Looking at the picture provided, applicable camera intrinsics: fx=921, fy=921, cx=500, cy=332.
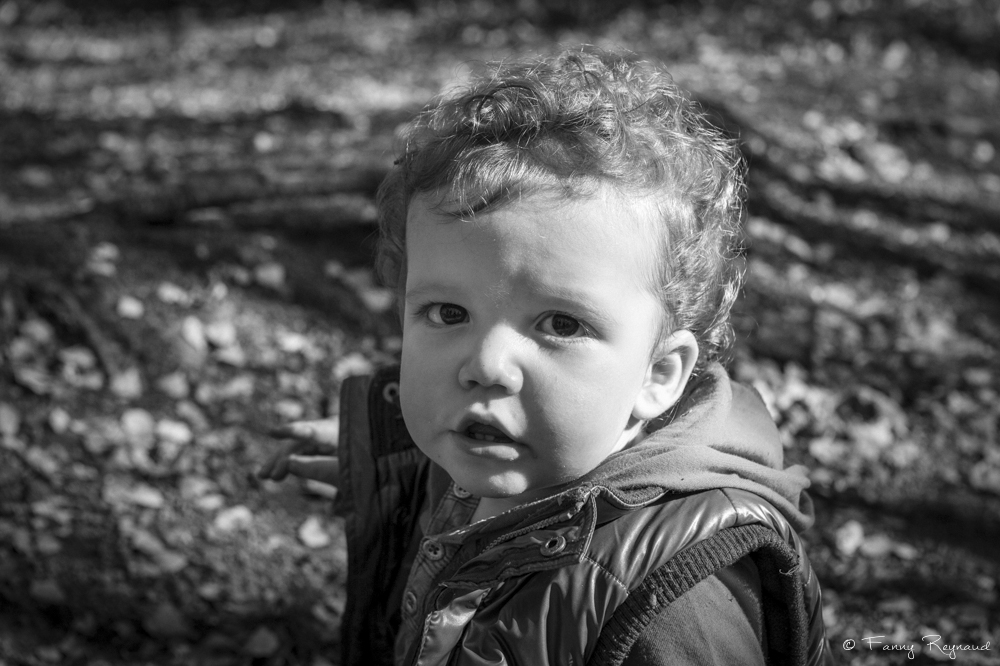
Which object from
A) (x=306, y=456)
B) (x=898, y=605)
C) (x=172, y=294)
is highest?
(x=306, y=456)

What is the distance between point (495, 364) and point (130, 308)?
3043mm

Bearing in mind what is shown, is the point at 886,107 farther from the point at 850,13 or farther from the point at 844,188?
the point at 850,13

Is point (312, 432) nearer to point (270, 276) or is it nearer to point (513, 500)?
point (513, 500)

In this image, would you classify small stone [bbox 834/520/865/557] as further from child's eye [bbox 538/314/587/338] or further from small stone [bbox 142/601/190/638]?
small stone [bbox 142/601/190/638]

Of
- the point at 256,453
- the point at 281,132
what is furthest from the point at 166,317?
the point at 281,132

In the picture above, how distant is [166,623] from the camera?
3076mm

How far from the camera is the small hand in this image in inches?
103

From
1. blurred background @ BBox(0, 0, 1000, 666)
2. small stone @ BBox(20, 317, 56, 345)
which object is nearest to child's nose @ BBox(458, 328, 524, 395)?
blurred background @ BBox(0, 0, 1000, 666)

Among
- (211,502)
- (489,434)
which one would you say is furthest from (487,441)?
(211,502)

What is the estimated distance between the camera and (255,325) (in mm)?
4395

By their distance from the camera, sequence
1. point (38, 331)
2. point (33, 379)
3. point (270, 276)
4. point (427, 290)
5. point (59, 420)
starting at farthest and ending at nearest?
point (270, 276), point (38, 331), point (33, 379), point (59, 420), point (427, 290)

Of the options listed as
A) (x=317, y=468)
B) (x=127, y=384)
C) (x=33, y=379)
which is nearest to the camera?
(x=317, y=468)

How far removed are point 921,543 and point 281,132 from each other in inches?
187

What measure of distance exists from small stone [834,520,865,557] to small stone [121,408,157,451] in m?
2.76
